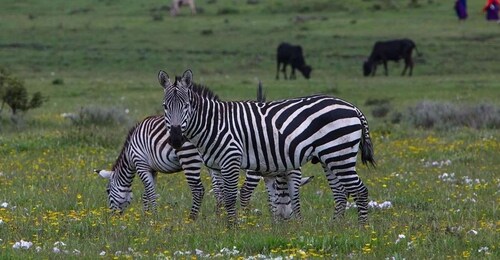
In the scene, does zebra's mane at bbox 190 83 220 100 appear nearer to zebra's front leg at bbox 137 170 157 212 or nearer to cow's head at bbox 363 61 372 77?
zebra's front leg at bbox 137 170 157 212

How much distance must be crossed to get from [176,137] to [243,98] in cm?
1892

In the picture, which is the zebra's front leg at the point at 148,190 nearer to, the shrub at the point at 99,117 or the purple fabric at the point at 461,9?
the shrub at the point at 99,117

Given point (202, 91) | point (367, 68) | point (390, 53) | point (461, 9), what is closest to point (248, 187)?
point (202, 91)

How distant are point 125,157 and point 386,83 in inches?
892

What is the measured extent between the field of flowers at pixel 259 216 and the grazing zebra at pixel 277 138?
1.68 ft

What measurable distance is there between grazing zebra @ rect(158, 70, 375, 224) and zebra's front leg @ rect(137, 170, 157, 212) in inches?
57.3

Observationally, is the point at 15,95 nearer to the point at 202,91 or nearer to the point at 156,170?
the point at 156,170

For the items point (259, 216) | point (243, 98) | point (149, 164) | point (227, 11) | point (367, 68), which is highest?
point (149, 164)

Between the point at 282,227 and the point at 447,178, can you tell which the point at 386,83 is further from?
the point at 282,227

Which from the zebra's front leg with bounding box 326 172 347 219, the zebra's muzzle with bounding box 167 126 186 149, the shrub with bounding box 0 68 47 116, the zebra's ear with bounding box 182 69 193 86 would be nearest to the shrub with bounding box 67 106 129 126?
the shrub with bounding box 0 68 47 116

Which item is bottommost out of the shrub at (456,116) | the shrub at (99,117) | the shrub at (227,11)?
the shrub at (227,11)

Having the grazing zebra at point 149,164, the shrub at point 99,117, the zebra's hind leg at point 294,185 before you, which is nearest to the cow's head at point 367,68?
the shrub at point 99,117

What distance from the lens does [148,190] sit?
40.2ft

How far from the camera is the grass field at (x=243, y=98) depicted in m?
9.19
